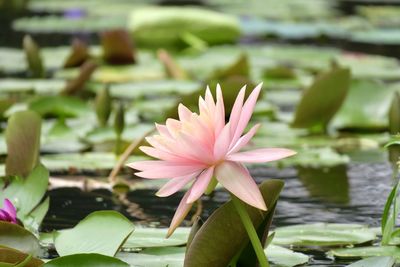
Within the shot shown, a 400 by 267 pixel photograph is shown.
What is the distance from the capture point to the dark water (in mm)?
1697

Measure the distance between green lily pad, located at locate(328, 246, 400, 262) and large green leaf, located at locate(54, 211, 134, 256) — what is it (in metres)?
0.32

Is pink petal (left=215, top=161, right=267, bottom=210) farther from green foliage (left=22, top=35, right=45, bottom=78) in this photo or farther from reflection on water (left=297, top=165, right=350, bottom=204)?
green foliage (left=22, top=35, right=45, bottom=78)

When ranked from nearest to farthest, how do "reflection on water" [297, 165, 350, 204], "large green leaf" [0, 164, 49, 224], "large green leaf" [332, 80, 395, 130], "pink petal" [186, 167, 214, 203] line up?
"pink petal" [186, 167, 214, 203]
"large green leaf" [0, 164, 49, 224]
"reflection on water" [297, 165, 350, 204]
"large green leaf" [332, 80, 395, 130]

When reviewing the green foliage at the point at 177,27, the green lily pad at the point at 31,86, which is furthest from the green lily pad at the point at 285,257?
the green foliage at the point at 177,27

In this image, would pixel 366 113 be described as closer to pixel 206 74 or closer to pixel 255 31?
pixel 206 74

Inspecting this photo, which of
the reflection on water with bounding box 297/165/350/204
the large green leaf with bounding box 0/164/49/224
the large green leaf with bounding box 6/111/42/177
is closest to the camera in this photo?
the large green leaf with bounding box 0/164/49/224

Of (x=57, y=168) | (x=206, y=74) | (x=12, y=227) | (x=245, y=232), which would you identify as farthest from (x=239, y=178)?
(x=206, y=74)

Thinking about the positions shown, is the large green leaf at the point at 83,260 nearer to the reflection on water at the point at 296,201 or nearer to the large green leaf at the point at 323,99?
the reflection on water at the point at 296,201

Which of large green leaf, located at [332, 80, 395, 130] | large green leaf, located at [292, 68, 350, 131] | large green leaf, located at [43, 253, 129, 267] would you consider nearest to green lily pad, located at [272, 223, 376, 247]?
large green leaf, located at [43, 253, 129, 267]

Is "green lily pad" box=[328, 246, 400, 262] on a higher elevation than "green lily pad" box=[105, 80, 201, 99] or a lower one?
higher

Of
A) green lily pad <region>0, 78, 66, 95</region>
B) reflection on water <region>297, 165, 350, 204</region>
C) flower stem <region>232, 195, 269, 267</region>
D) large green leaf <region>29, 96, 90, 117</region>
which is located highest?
flower stem <region>232, 195, 269, 267</region>

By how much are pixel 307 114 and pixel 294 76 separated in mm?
893

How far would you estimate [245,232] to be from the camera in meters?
1.19

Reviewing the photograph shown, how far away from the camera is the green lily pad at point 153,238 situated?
1.43 m
